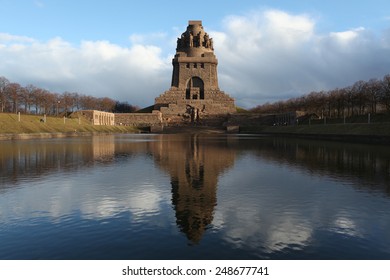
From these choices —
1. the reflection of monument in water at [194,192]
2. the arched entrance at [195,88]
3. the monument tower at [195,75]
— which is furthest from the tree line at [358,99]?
the reflection of monument in water at [194,192]

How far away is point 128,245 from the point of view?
8539mm

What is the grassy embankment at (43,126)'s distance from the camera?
5693 cm

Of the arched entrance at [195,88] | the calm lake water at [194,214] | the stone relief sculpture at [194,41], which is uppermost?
the stone relief sculpture at [194,41]

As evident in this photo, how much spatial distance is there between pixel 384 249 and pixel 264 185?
7.74 metres

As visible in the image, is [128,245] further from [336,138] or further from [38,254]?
[336,138]

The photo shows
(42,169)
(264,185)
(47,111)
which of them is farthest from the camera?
(47,111)

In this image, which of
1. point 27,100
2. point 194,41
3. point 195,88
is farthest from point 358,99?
point 27,100

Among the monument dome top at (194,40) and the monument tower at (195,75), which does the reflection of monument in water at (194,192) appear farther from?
the monument dome top at (194,40)

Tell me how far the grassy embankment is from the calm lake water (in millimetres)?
41248

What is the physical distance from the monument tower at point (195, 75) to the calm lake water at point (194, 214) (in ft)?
291

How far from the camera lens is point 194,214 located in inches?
438

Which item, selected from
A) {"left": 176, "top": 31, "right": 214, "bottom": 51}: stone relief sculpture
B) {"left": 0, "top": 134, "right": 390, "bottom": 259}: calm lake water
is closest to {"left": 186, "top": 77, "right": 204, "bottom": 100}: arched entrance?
{"left": 176, "top": 31, "right": 214, "bottom": 51}: stone relief sculpture

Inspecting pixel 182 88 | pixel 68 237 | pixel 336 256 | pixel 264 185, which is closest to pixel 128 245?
pixel 68 237

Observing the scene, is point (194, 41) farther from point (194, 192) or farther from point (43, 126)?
point (194, 192)
